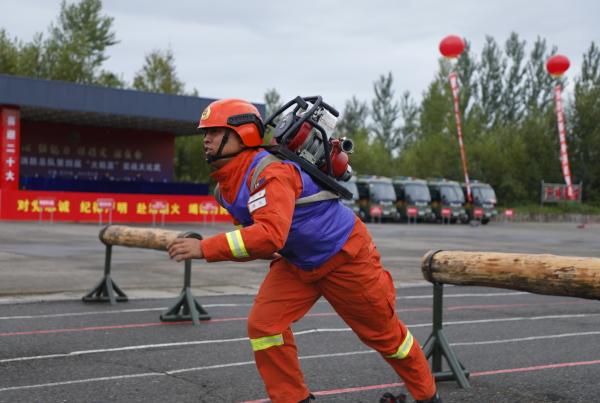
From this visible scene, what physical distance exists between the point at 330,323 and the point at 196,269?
627cm

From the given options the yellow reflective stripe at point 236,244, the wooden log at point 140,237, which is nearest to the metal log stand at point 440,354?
the yellow reflective stripe at point 236,244

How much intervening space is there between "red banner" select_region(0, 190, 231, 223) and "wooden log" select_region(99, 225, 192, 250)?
21170mm

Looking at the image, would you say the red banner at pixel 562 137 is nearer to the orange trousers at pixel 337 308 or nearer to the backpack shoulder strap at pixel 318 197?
the orange trousers at pixel 337 308

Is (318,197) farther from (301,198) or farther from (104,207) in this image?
(104,207)

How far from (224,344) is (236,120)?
3820 mm

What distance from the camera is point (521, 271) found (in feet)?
18.5

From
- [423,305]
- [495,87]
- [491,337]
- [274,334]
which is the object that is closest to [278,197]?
[274,334]

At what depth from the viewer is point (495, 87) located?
89312 mm

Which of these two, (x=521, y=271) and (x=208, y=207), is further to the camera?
(x=208, y=207)

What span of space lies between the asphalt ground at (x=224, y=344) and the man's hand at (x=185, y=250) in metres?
1.79

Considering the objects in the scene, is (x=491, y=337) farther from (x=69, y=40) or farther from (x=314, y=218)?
(x=69, y=40)

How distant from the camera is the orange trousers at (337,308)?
4.52m

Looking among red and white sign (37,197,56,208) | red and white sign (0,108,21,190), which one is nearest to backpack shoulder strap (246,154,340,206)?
red and white sign (37,197,56,208)

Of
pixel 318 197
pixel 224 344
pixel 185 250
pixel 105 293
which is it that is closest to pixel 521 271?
pixel 318 197
